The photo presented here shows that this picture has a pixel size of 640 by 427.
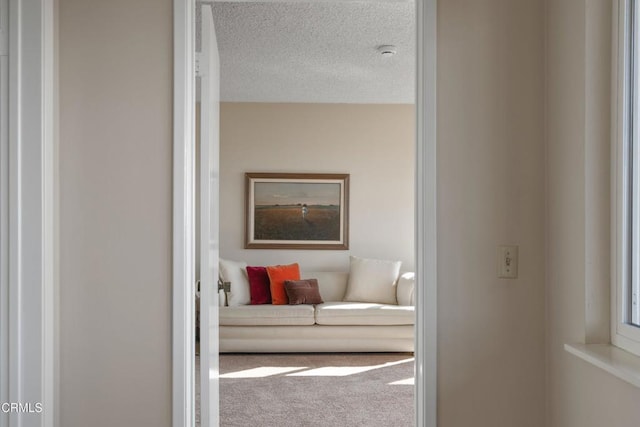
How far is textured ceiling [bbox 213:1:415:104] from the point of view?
3.75 metres

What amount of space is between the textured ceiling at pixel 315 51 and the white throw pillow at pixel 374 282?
1767 mm

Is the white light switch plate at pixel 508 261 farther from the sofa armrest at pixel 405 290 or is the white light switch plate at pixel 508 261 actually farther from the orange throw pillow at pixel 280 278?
the orange throw pillow at pixel 280 278

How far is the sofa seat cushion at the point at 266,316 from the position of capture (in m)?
5.45

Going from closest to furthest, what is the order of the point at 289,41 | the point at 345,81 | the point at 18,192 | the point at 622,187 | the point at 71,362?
the point at 622,187 < the point at 18,192 < the point at 71,362 < the point at 289,41 < the point at 345,81

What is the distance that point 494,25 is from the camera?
208cm

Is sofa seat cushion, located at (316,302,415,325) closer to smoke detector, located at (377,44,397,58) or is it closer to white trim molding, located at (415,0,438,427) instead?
smoke detector, located at (377,44,397,58)

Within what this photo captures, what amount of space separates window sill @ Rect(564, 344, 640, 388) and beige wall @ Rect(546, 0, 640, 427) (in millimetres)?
56

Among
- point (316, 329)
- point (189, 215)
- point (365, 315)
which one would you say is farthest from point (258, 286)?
point (189, 215)

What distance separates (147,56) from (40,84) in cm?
36

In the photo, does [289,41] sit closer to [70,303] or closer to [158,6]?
[158,6]

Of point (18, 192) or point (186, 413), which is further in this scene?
point (186, 413)

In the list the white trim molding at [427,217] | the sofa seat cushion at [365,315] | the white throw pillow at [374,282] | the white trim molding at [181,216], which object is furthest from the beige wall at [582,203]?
the white throw pillow at [374,282]

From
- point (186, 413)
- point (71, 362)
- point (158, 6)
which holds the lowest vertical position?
point (186, 413)

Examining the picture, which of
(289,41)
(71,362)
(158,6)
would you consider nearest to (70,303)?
(71,362)
